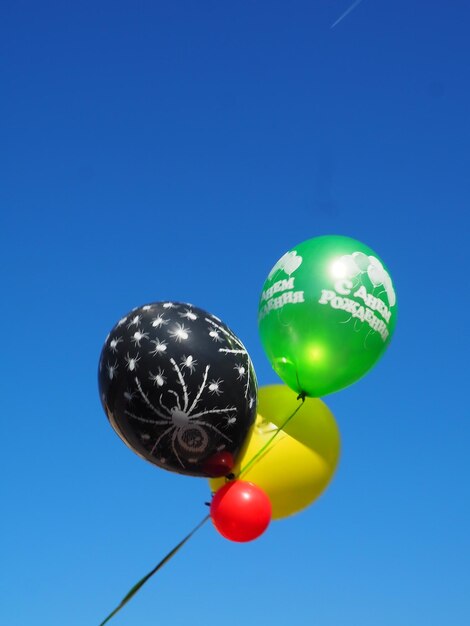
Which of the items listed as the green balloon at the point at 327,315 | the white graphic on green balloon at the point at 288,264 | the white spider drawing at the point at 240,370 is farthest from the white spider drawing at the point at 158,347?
the white graphic on green balloon at the point at 288,264

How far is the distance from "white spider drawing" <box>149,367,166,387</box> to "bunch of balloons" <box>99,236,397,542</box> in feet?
0.04

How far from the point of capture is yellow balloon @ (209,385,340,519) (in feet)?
29.2

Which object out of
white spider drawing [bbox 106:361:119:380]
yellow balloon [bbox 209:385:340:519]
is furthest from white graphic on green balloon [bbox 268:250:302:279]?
white spider drawing [bbox 106:361:119:380]

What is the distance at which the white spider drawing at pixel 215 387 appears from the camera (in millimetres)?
8211

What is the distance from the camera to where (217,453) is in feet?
27.8

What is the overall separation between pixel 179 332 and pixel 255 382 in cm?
107

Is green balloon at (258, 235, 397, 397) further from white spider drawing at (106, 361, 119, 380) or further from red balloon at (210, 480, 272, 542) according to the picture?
white spider drawing at (106, 361, 119, 380)

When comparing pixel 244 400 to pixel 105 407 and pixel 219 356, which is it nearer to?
pixel 219 356

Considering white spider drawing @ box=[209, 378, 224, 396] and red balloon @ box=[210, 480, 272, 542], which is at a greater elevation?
white spider drawing @ box=[209, 378, 224, 396]

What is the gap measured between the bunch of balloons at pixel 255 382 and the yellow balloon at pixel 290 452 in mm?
13

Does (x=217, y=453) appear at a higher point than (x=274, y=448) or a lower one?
lower

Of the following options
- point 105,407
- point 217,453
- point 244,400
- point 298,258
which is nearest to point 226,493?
point 217,453

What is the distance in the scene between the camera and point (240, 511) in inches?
330

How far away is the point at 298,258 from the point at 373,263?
851 mm
